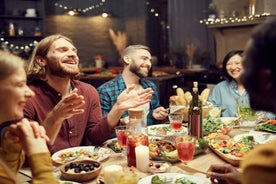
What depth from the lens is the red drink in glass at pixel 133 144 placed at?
64.0 inches

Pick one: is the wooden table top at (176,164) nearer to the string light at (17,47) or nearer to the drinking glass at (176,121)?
the drinking glass at (176,121)

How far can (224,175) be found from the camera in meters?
1.33

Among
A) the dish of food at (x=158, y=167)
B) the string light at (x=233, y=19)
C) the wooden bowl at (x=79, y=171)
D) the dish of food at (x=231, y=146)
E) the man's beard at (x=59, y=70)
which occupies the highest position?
the string light at (x=233, y=19)

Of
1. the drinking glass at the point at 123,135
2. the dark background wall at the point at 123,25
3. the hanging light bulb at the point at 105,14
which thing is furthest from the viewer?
the hanging light bulb at the point at 105,14

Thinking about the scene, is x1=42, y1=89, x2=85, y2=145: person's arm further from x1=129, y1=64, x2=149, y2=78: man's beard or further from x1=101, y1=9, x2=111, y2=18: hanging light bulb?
x1=101, y1=9, x2=111, y2=18: hanging light bulb

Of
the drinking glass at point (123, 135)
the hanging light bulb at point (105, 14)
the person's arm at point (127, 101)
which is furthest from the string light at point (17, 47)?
the drinking glass at point (123, 135)

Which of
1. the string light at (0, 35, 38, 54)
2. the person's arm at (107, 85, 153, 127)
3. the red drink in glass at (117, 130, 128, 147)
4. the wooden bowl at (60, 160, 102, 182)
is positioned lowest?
the wooden bowl at (60, 160, 102, 182)

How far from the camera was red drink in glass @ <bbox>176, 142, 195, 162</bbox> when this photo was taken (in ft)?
5.23

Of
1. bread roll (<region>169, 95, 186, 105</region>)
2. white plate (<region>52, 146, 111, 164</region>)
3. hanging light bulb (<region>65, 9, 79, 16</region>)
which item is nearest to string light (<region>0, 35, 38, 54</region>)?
hanging light bulb (<region>65, 9, 79, 16</region>)

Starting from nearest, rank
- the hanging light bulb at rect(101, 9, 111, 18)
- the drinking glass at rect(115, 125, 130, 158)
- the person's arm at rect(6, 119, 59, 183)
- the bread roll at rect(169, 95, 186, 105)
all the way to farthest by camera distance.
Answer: the person's arm at rect(6, 119, 59, 183) < the drinking glass at rect(115, 125, 130, 158) < the bread roll at rect(169, 95, 186, 105) < the hanging light bulb at rect(101, 9, 111, 18)

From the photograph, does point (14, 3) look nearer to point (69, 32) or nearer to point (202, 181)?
point (69, 32)

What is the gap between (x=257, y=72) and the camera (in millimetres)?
862

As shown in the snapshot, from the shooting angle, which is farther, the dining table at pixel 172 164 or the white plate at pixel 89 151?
the white plate at pixel 89 151

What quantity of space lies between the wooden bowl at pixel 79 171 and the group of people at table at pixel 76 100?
20 cm
